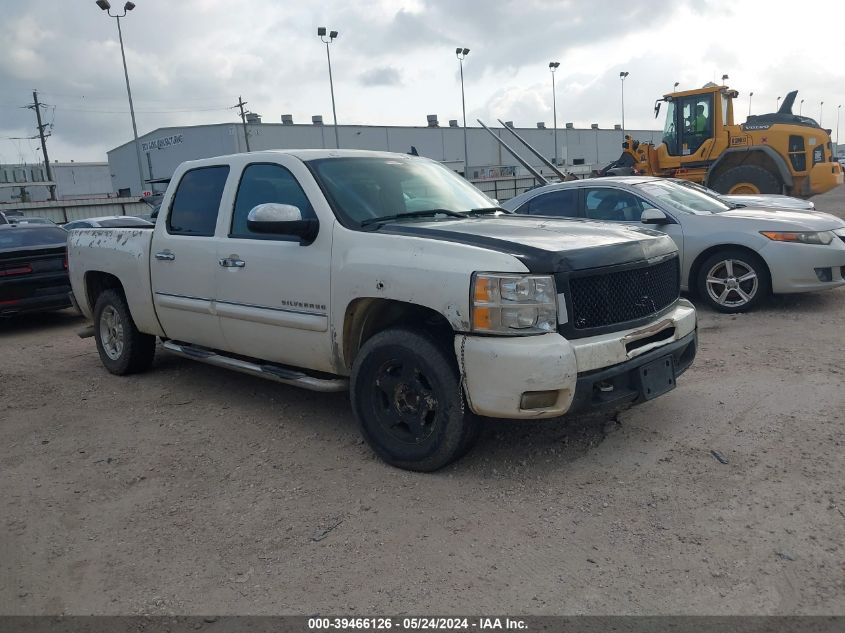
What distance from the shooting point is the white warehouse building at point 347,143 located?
58500 mm

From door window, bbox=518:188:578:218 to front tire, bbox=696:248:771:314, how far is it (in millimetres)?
1611

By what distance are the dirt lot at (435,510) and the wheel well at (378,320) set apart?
69 cm

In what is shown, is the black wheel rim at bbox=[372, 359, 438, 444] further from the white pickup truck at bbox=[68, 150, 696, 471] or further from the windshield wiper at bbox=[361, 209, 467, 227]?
the windshield wiper at bbox=[361, 209, 467, 227]

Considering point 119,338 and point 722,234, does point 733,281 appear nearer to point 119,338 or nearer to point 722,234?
point 722,234

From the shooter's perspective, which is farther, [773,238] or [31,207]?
[31,207]

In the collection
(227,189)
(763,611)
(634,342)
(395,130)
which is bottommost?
(763,611)

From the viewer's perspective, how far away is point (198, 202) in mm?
5344

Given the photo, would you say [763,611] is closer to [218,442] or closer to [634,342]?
[634,342]

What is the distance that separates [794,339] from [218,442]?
502 centimetres

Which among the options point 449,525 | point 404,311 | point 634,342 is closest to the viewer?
point 449,525

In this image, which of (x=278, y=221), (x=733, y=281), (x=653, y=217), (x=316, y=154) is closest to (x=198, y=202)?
(x=316, y=154)

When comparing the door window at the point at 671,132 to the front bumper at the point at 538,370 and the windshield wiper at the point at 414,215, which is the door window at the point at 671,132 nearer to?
the windshield wiper at the point at 414,215

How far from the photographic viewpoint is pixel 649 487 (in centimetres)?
359

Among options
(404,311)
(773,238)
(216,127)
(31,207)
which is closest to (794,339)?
(773,238)
